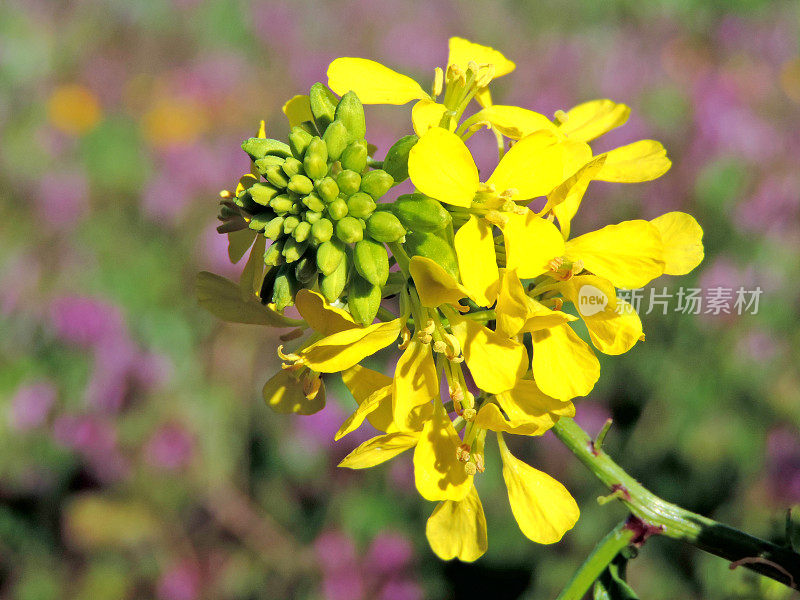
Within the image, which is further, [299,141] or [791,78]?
[791,78]

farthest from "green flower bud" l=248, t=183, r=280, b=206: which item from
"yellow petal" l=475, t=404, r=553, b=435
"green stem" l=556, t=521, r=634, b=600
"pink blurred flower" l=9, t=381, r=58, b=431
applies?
"pink blurred flower" l=9, t=381, r=58, b=431

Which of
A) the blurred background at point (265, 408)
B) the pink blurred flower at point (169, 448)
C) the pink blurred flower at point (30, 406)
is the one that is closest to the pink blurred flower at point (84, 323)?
the blurred background at point (265, 408)

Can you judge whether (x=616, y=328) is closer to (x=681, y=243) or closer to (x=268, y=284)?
(x=681, y=243)

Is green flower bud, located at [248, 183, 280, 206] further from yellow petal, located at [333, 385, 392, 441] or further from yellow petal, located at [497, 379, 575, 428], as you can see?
yellow petal, located at [497, 379, 575, 428]

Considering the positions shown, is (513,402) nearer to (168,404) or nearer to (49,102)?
(168,404)

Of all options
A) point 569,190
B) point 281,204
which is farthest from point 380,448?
point 569,190


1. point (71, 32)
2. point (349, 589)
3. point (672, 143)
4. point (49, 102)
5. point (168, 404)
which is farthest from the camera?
point (71, 32)

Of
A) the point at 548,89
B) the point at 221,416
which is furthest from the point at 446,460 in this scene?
the point at 548,89
